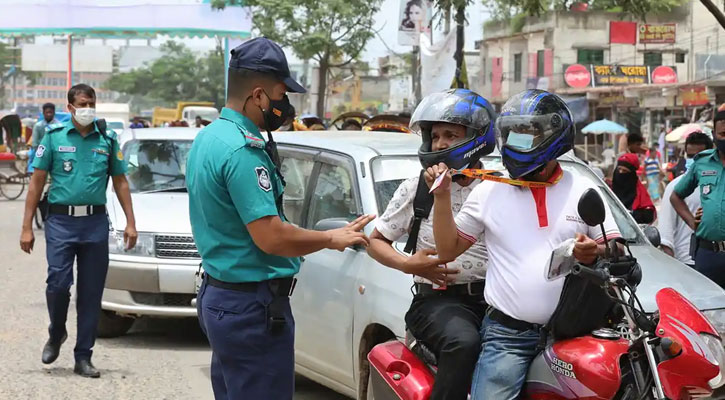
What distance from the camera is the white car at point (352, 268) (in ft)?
17.8

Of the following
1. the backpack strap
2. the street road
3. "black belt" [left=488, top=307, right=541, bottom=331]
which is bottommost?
the street road

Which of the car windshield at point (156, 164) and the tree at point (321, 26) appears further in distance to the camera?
the tree at point (321, 26)

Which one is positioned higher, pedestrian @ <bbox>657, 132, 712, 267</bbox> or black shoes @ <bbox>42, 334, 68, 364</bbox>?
pedestrian @ <bbox>657, 132, 712, 267</bbox>

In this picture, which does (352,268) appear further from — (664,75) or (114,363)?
(664,75)

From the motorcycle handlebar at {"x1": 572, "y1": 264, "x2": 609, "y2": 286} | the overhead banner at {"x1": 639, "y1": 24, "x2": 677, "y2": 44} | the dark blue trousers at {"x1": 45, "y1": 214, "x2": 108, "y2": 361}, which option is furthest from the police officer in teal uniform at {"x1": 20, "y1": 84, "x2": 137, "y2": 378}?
the overhead banner at {"x1": 639, "y1": 24, "x2": 677, "y2": 44}

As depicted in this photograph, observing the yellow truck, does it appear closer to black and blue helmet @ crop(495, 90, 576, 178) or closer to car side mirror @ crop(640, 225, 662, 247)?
car side mirror @ crop(640, 225, 662, 247)

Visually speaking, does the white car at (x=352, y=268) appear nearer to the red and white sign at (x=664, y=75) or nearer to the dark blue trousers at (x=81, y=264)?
the dark blue trousers at (x=81, y=264)

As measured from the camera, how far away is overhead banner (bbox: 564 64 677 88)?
1849 inches

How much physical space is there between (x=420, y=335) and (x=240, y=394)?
2.50ft

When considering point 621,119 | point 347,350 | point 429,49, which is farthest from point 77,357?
point 621,119

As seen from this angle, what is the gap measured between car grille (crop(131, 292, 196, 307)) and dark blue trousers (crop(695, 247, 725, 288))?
13.7 ft

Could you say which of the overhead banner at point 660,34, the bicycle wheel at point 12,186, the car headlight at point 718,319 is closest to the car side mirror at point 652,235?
the car headlight at point 718,319

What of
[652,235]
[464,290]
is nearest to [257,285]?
[464,290]

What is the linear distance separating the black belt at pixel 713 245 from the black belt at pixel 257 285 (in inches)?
152
